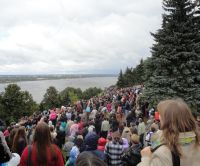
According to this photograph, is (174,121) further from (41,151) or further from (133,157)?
(133,157)

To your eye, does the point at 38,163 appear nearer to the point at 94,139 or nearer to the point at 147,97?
the point at 94,139

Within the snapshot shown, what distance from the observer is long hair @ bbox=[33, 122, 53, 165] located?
13.2 feet

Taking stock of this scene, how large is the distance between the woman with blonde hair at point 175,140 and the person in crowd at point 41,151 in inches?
66.3

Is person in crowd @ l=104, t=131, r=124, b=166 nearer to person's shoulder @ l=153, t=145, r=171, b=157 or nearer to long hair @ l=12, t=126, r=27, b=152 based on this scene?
long hair @ l=12, t=126, r=27, b=152

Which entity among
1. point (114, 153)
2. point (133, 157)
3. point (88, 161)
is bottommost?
point (114, 153)

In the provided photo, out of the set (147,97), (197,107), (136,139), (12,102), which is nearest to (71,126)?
(136,139)

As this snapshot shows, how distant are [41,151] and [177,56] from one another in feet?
51.9

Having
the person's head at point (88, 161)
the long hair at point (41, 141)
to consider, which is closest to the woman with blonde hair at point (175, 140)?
the person's head at point (88, 161)

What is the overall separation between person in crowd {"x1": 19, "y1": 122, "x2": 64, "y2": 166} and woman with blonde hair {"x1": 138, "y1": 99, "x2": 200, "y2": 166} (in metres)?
1.68

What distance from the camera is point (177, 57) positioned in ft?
61.9

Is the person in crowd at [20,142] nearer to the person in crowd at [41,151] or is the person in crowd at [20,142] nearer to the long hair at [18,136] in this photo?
the long hair at [18,136]

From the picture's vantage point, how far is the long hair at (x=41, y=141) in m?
4.02

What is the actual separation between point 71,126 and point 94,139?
23.4 feet

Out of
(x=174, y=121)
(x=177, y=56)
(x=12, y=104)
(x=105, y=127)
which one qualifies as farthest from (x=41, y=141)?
(x=12, y=104)
